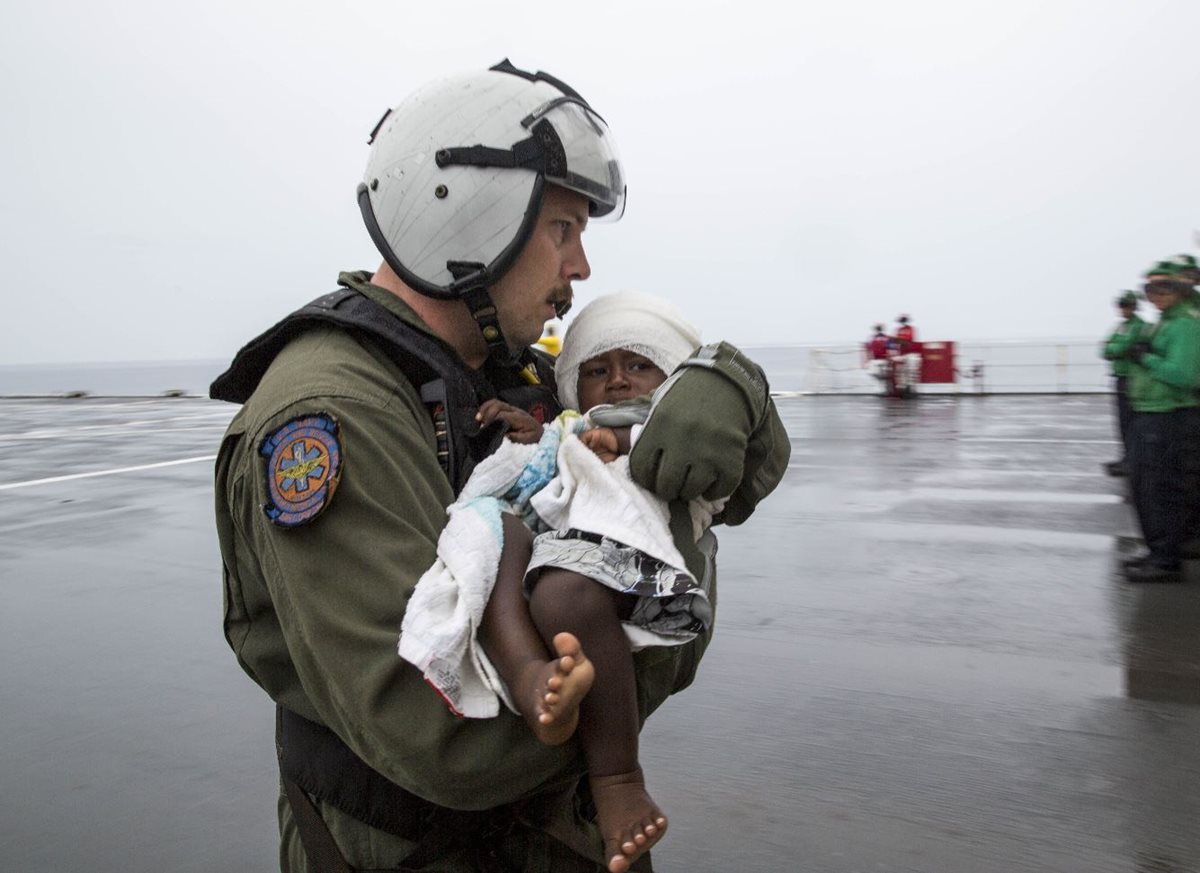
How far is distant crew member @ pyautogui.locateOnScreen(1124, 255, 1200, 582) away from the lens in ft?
20.5

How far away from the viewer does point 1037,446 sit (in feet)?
41.0

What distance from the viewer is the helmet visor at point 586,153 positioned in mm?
1812

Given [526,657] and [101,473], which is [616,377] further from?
[101,473]

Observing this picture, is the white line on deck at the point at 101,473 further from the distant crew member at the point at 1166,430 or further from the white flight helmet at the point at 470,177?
the white flight helmet at the point at 470,177

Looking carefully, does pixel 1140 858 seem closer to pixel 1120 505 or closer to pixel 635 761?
pixel 635 761

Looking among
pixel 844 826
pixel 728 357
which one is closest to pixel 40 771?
pixel 844 826

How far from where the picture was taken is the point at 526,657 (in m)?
1.42

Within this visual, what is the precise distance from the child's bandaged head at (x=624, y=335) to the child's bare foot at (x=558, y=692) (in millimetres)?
996

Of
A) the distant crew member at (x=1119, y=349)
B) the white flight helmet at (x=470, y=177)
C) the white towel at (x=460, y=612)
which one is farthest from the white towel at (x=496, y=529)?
the distant crew member at (x=1119, y=349)

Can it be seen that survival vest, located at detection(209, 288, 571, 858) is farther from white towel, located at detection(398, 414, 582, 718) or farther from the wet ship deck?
the wet ship deck

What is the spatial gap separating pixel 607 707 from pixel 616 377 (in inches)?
36.3

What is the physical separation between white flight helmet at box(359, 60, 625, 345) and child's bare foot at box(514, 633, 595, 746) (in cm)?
69

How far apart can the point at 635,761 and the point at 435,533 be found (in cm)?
47

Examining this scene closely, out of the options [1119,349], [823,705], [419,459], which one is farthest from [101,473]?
[419,459]
